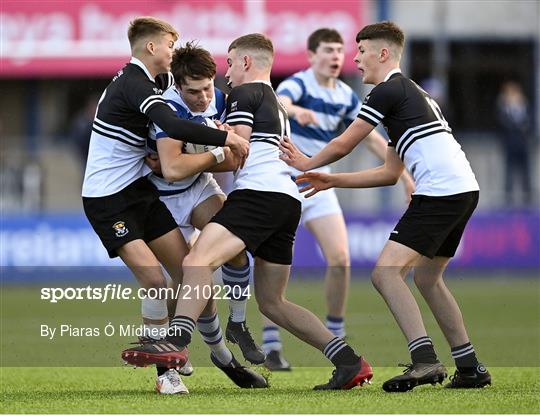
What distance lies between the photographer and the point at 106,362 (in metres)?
10.0

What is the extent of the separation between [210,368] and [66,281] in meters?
8.14

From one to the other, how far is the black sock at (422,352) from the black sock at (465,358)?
17.5 inches

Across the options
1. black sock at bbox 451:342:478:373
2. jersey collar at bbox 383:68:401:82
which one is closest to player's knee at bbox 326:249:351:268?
black sock at bbox 451:342:478:373

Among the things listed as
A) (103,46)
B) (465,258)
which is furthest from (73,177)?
(465,258)

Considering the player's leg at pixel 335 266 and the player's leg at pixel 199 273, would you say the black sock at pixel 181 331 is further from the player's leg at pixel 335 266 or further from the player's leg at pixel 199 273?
the player's leg at pixel 335 266

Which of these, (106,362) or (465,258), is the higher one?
(106,362)

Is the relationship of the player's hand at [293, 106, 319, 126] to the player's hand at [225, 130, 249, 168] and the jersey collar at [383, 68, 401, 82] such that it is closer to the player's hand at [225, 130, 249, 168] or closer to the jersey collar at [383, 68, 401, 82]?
the jersey collar at [383, 68, 401, 82]

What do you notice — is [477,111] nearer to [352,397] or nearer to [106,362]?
[106,362]

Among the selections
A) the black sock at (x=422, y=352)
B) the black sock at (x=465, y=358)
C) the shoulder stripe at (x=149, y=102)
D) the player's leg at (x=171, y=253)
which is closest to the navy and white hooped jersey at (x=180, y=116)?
the shoulder stripe at (x=149, y=102)

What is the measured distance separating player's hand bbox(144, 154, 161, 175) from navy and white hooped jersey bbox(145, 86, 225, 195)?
0.14 ft

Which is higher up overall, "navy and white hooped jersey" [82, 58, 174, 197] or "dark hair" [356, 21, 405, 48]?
"dark hair" [356, 21, 405, 48]

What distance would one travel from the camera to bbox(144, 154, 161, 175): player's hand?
25.8ft

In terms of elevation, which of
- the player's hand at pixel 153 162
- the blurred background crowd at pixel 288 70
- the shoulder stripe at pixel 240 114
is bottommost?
the blurred background crowd at pixel 288 70

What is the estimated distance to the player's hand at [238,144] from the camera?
7430 mm
